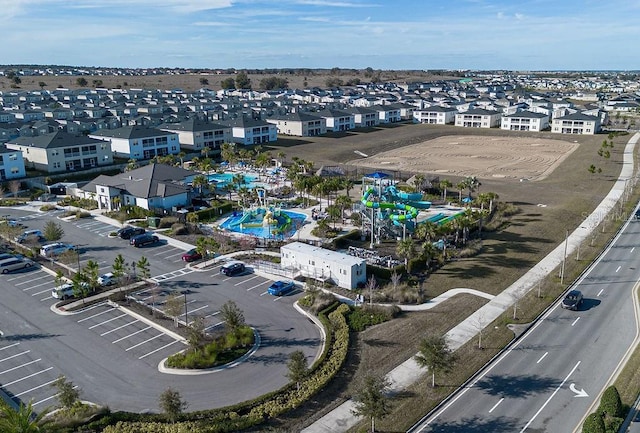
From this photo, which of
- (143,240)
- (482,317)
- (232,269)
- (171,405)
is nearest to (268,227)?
(143,240)

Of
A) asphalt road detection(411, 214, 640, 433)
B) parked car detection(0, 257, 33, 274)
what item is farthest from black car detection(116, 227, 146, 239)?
asphalt road detection(411, 214, 640, 433)

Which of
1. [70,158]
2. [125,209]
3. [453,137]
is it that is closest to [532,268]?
[125,209]

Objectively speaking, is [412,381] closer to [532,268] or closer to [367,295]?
[367,295]

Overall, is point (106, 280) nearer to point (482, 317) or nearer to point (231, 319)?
point (231, 319)

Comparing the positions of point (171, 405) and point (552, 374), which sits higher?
point (171, 405)

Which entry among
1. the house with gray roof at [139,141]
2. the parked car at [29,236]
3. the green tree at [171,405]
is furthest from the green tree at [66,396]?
the house with gray roof at [139,141]

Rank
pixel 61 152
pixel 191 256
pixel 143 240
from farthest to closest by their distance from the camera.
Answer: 1. pixel 61 152
2. pixel 143 240
3. pixel 191 256
